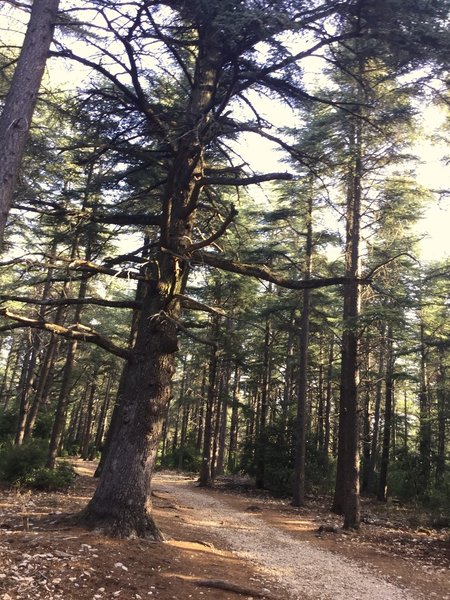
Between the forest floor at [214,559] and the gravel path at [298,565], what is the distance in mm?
18

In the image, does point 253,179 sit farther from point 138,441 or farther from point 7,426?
point 7,426

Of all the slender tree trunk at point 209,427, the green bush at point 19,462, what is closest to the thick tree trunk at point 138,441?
the green bush at point 19,462

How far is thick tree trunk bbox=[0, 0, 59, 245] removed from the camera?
6.11m

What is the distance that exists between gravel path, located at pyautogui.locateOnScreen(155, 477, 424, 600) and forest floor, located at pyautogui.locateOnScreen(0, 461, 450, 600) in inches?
0.7

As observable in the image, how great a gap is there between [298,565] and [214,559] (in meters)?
1.59

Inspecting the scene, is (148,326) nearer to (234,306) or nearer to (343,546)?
(343,546)

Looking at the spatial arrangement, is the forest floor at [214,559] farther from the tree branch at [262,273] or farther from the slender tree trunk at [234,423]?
the slender tree trunk at [234,423]

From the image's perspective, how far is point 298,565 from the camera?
7770 millimetres

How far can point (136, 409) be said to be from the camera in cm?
734

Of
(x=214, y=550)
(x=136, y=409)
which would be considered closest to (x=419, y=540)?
(x=214, y=550)

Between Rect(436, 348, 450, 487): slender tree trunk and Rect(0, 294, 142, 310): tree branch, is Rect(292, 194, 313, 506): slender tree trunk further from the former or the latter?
Rect(0, 294, 142, 310): tree branch

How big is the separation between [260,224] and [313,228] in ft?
7.93

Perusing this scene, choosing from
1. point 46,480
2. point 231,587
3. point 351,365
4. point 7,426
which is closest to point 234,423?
point 7,426

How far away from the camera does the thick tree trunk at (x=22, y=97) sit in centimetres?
611
